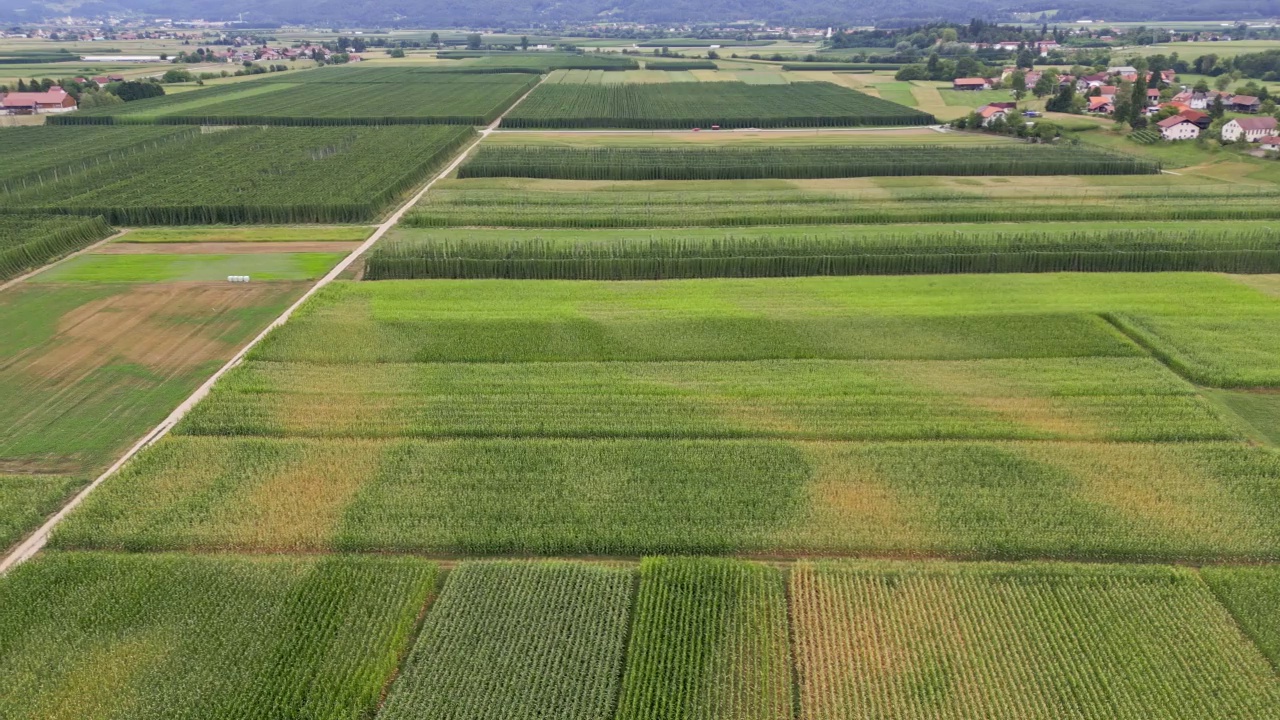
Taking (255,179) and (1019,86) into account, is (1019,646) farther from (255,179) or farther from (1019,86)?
(1019,86)

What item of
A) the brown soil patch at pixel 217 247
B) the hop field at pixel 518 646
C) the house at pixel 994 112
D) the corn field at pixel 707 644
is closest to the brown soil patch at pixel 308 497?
the hop field at pixel 518 646

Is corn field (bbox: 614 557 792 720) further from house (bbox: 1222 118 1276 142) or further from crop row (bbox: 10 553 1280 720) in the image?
house (bbox: 1222 118 1276 142)

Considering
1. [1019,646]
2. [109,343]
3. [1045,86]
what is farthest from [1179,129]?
[109,343]

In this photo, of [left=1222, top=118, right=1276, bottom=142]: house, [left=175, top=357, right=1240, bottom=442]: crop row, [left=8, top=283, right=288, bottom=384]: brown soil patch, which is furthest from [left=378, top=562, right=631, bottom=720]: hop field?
[left=1222, top=118, right=1276, bottom=142]: house

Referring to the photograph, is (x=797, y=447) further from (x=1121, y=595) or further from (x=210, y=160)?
(x=210, y=160)

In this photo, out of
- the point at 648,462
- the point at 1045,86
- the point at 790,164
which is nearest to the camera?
the point at 648,462

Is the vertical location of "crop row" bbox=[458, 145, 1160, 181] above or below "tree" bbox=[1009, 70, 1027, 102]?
below
